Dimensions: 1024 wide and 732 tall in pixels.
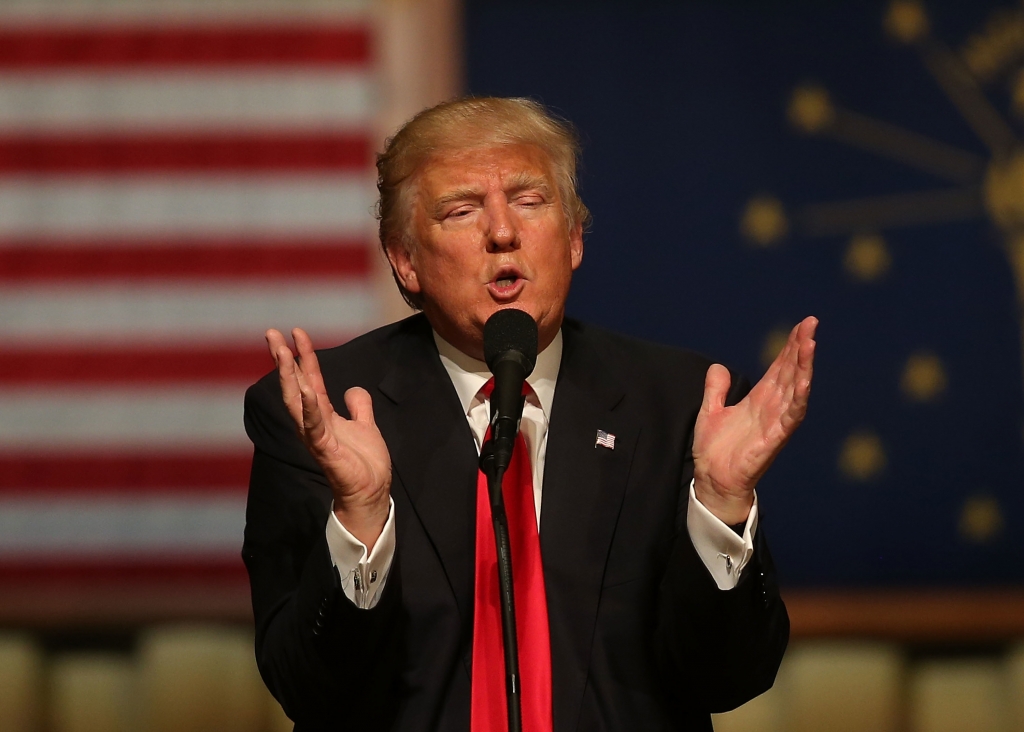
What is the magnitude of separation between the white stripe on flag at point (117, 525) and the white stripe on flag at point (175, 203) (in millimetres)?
662

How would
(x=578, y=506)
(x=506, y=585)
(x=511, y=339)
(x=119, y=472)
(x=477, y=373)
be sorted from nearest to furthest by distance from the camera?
1. (x=506, y=585)
2. (x=511, y=339)
3. (x=578, y=506)
4. (x=477, y=373)
5. (x=119, y=472)

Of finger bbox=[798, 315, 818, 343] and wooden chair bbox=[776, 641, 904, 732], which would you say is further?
wooden chair bbox=[776, 641, 904, 732]

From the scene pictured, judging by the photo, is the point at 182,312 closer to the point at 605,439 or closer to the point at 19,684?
the point at 19,684

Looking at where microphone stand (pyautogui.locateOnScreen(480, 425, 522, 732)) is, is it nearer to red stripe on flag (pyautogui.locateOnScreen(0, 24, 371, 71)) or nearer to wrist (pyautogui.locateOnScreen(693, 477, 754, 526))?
wrist (pyautogui.locateOnScreen(693, 477, 754, 526))

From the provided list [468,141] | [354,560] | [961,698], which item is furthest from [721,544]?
[961,698]

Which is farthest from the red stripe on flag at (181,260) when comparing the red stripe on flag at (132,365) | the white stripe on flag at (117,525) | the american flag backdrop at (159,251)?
the white stripe on flag at (117,525)

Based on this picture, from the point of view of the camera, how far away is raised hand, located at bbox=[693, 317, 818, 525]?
4.90 feet

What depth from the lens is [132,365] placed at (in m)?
3.14

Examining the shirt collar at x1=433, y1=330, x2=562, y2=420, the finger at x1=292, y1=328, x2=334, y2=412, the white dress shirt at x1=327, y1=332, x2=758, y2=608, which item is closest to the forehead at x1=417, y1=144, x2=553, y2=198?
the shirt collar at x1=433, y1=330, x2=562, y2=420

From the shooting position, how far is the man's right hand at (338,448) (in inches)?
57.2

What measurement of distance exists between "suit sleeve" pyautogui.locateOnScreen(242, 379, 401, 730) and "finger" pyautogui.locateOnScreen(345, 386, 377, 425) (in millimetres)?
151

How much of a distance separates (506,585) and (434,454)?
0.42 metres

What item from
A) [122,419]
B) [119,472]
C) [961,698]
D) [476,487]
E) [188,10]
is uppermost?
[188,10]

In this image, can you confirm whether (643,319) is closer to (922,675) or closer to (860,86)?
(860,86)
